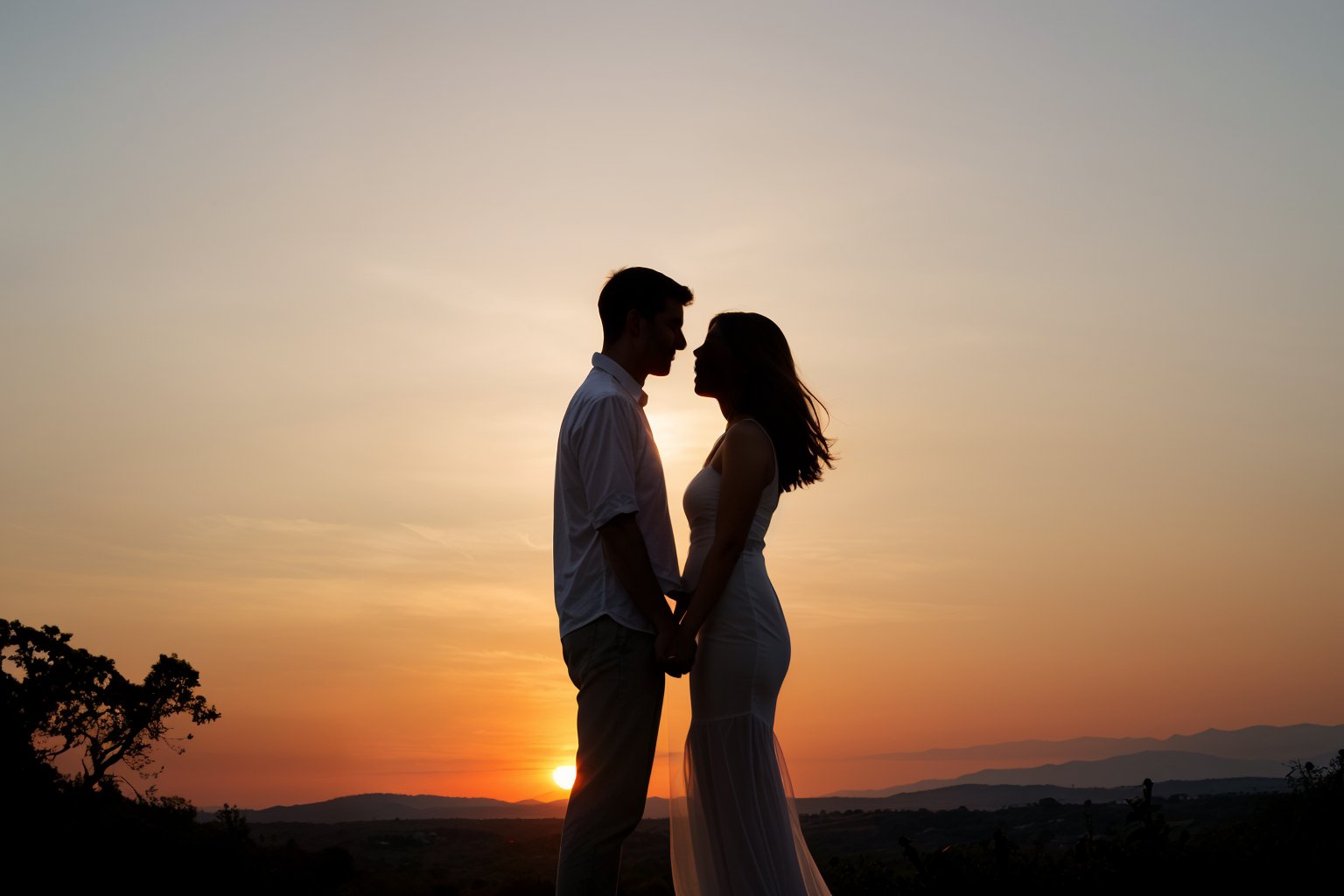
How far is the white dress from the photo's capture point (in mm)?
5289

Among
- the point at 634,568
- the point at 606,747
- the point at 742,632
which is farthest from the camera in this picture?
the point at 742,632

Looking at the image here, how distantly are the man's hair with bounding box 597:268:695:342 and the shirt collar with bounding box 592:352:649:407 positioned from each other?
12cm

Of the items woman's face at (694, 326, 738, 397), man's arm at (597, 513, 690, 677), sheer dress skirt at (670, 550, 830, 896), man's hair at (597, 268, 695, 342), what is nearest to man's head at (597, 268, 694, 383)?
man's hair at (597, 268, 695, 342)

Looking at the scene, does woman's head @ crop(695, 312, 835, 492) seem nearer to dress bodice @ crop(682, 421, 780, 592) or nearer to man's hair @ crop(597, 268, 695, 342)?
dress bodice @ crop(682, 421, 780, 592)

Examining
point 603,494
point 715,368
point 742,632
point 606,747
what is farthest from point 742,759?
point 715,368

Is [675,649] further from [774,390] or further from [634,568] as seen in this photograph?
[774,390]

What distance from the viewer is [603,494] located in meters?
4.73

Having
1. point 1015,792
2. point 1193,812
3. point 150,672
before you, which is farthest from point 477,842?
point 1015,792

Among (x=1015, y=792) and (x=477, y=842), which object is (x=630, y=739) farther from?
(x=1015, y=792)

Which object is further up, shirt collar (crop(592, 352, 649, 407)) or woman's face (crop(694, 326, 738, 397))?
woman's face (crop(694, 326, 738, 397))

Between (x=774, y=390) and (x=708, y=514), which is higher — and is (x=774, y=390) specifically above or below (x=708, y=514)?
above

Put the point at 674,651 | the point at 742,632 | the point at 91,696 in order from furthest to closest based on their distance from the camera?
1. the point at 91,696
2. the point at 742,632
3. the point at 674,651

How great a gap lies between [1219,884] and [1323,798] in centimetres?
68

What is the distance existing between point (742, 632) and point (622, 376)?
1334 millimetres
